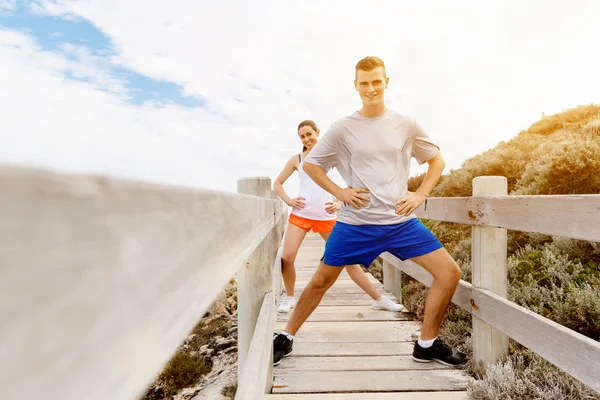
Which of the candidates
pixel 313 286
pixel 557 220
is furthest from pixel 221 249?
pixel 313 286

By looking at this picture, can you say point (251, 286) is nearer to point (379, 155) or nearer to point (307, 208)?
point (379, 155)

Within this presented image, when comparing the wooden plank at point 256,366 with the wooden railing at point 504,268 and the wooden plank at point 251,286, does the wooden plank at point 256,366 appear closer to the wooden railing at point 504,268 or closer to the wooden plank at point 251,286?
the wooden plank at point 251,286

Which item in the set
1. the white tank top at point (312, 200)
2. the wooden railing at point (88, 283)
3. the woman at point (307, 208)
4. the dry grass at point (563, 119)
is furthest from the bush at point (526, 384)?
the dry grass at point (563, 119)

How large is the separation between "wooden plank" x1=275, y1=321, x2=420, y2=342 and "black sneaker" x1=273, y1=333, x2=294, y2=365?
46 cm

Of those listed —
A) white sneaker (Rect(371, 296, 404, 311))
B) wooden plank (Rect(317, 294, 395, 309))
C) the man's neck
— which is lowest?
wooden plank (Rect(317, 294, 395, 309))

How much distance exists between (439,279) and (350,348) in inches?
41.1

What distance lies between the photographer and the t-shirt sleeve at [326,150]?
3.12 m

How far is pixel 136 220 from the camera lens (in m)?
0.34

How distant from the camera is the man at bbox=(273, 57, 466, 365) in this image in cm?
298

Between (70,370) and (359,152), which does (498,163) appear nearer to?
(359,152)

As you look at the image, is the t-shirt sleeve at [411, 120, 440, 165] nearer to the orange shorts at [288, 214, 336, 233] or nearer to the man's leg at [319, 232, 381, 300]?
the orange shorts at [288, 214, 336, 233]

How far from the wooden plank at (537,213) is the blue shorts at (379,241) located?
39 cm

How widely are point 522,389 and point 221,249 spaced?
253cm

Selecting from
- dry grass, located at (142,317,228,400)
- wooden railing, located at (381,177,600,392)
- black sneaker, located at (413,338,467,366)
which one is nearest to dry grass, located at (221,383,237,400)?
dry grass, located at (142,317,228,400)
